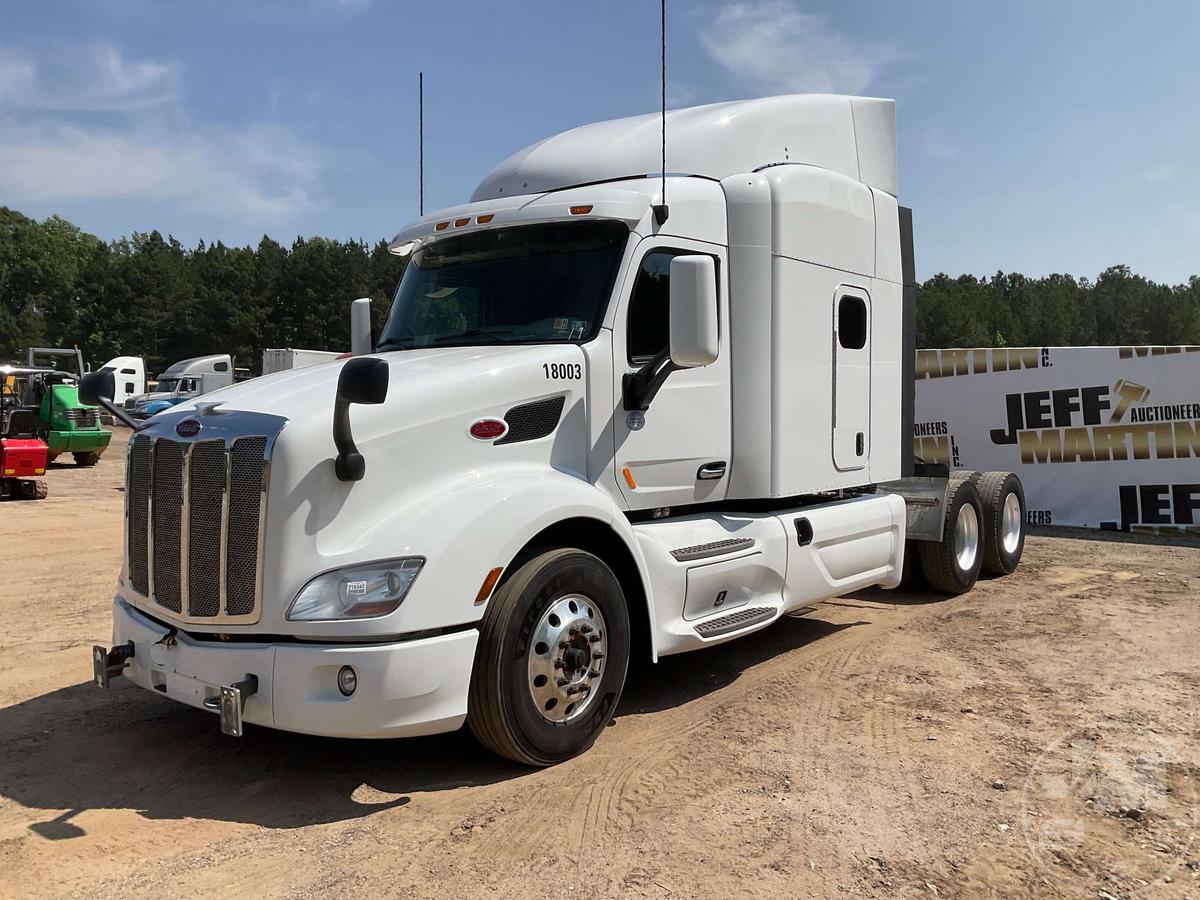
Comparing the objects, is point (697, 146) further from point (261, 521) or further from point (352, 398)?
point (261, 521)

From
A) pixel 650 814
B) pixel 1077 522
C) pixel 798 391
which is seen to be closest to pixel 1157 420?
pixel 1077 522

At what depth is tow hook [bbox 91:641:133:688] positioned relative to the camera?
4.49 m

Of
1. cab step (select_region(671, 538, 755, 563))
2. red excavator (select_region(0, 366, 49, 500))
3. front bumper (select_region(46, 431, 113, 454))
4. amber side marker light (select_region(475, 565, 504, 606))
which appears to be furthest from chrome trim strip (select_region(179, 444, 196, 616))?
front bumper (select_region(46, 431, 113, 454))

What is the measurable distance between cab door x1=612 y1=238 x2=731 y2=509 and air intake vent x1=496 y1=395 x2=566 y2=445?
44cm

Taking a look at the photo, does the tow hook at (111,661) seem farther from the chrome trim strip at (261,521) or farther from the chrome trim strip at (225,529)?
the chrome trim strip at (261,521)

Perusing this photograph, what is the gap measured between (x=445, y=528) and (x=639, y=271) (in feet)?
6.77

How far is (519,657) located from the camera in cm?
424

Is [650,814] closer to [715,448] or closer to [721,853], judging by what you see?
[721,853]

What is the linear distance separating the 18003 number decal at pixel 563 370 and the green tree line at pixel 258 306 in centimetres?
5878

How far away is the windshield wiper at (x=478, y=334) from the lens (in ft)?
17.2

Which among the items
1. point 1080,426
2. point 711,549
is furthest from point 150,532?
point 1080,426

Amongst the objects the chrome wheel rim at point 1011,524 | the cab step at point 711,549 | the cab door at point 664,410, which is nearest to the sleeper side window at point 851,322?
the cab door at point 664,410

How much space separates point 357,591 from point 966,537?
7028 millimetres

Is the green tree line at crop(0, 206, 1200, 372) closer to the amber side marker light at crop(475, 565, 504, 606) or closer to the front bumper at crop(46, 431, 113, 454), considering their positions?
the front bumper at crop(46, 431, 113, 454)
